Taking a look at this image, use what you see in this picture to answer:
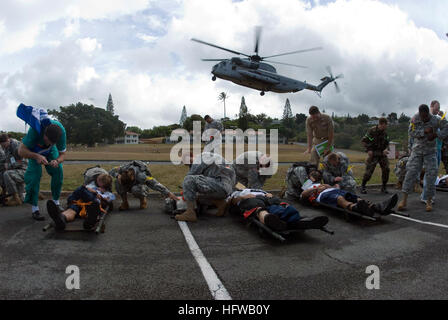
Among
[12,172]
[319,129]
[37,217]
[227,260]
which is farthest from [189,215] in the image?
[319,129]

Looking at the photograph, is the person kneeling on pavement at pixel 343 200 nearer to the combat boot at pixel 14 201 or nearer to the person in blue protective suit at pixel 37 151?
the person in blue protective suit at pixel 37 151

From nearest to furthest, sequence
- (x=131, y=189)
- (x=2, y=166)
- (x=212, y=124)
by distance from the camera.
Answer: (x=131, y=189)
(x=2, y=166)
(x=212, y=124)

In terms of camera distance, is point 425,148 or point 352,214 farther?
point 425,148

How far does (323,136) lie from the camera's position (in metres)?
8.05

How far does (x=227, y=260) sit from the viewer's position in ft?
11.3

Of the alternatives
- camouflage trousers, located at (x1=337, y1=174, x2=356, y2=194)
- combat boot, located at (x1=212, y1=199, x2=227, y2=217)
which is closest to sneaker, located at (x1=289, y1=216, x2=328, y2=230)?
combat boot, located at (x1=212, y1=199, x2=227, y2=217)

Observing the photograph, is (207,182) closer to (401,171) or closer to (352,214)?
(352,214)

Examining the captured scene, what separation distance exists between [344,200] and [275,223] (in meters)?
2.03

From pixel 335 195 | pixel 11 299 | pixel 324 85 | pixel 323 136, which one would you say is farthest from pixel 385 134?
pixel 324 85

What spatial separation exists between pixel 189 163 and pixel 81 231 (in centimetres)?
245

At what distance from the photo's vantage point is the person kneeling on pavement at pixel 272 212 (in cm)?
400

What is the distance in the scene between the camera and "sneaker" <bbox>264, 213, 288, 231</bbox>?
397 cm

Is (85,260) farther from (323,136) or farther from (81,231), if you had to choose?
(323,136)

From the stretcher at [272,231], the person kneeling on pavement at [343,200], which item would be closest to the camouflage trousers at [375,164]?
the person kneeling on pavement at [343,200]
